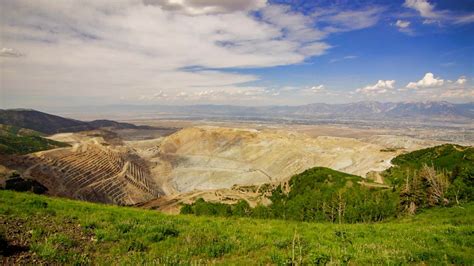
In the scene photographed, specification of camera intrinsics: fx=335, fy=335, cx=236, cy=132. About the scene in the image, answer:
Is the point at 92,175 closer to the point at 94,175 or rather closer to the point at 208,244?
the point at 94,175

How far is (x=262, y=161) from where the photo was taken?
573ft

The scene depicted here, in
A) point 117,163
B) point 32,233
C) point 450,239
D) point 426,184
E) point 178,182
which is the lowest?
point 178,182

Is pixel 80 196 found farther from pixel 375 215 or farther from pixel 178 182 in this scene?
pixel 375 215

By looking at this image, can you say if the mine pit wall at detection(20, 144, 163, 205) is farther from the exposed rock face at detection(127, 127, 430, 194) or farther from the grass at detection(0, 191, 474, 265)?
the grass at detection(0, 191, 474, 265)

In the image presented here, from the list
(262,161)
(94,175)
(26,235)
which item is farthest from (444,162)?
(94,175)

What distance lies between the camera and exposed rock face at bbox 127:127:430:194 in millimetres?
146125

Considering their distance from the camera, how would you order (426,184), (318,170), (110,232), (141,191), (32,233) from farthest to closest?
(141,191)
(318,170)
(426,184)
(110,232)
(32,233)

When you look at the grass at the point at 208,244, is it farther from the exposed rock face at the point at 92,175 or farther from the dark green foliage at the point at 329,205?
the exposed rock face at the point at 92,175

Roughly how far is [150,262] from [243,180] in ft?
469

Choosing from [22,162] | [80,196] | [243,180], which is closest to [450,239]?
[80,196]

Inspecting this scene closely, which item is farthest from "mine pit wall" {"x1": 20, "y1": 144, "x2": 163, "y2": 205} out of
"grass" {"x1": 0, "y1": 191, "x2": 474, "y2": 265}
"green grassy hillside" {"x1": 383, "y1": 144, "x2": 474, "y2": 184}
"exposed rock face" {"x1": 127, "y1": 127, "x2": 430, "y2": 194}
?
"grass" {"x1": 0, "y1": 191, "x2": 474, "y2": 265}

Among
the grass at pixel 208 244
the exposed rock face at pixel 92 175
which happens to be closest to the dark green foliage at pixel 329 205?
the grass at pixel 208 244

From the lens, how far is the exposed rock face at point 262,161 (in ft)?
479

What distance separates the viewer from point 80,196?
10906cm
